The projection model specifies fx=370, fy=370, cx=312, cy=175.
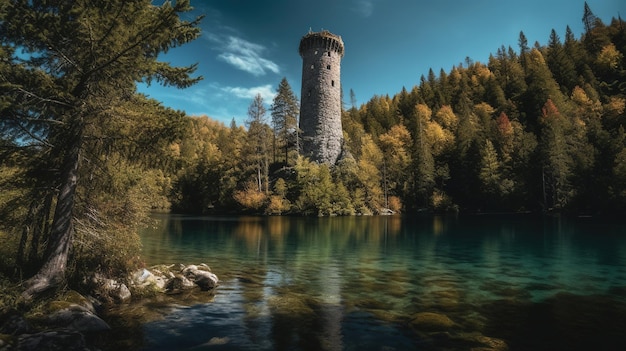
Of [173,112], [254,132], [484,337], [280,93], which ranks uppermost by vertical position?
[280,93]

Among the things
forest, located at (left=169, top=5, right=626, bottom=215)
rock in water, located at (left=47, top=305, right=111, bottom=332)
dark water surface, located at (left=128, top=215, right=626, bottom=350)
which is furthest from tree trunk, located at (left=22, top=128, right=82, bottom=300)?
forest, located at (left=169, top=5, right=626, bottom=215)

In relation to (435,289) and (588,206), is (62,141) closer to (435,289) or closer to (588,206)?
(435,289)

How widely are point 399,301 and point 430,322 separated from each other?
2.02m

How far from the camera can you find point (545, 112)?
7956cm

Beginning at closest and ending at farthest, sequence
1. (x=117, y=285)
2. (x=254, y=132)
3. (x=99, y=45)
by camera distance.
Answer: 1. (x=99, y=45)
2. (x=117, y=285)
3. (x=254, y=132)

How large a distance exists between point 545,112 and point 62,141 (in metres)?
91.2

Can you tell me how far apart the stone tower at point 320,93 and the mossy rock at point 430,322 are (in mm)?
50505

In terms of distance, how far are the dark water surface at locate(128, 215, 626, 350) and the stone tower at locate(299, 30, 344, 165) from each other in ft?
129

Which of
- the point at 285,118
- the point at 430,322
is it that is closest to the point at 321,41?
the point at 285,118

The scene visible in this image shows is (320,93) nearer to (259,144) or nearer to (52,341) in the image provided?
(259,144)

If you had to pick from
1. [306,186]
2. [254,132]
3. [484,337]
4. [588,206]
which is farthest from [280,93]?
[484,337]

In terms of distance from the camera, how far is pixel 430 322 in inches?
329

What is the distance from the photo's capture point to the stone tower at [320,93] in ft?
189

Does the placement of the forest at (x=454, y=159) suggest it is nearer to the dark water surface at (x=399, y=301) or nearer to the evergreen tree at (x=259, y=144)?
the evergreen tree at (x=259, y=144)
